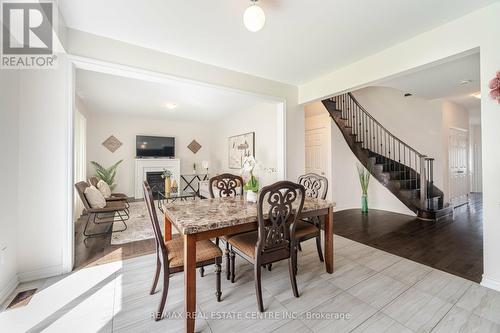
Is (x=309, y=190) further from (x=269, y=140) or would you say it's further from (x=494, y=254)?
(x=269, y=140)

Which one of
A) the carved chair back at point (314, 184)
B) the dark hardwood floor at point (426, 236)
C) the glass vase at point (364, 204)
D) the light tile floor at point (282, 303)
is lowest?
the light tile floor at point (282, 303)

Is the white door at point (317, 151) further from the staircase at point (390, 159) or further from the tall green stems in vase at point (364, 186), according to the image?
the tall green stems in vase at point (364, 186)

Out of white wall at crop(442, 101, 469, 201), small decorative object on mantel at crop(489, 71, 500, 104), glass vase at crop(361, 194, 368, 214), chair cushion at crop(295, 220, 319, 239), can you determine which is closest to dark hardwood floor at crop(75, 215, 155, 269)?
chair cushion at crop(295, 220, 319, 239)

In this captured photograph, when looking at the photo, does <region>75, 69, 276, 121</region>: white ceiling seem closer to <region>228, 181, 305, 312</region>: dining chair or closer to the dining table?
the dining table

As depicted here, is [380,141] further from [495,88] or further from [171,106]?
[171,106]

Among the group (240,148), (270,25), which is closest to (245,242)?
(270,25)

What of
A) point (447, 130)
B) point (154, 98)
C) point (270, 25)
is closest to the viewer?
point (270, 25)

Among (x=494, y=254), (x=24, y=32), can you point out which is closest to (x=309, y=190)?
(x=494, y=254)

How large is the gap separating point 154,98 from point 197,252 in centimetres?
400

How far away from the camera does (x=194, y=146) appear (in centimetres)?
765

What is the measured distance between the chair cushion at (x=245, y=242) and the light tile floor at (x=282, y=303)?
16.3 inches

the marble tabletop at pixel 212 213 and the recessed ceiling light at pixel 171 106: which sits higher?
the recessed ceiling light at pixel 171 106

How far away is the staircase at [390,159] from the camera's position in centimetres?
442

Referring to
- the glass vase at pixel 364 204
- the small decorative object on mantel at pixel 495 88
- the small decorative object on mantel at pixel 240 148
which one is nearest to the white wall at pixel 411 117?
the glass vase at pixel 364 204
